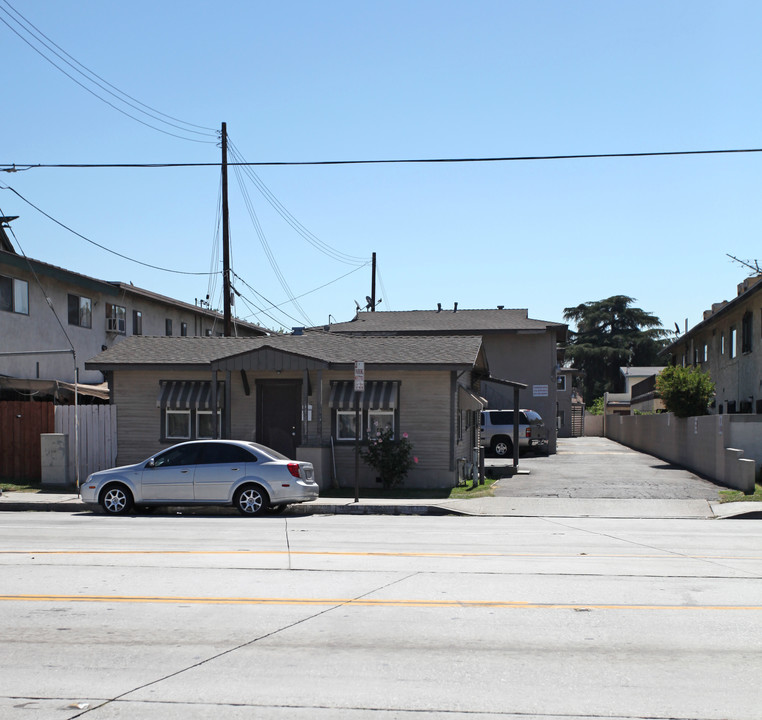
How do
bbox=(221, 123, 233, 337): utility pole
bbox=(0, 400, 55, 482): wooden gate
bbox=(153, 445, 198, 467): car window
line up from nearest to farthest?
bbox=(153, 445, 198, 467): car window, bbox=(0, 400, 55, 482): wooden gate, bbox=(221, 123, 233, 337): utility pole

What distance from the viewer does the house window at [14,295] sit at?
2728 centimetres

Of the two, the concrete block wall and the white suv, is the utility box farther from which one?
the white suv

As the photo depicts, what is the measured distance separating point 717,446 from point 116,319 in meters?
22.2

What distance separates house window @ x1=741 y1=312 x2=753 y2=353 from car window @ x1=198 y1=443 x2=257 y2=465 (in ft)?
67.1

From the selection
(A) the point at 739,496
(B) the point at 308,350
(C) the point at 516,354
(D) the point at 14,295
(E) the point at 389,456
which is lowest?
(A) the point at 739,496

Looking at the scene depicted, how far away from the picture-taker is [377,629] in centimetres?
772

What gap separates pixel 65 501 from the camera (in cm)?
1992

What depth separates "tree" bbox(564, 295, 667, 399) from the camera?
274 ft

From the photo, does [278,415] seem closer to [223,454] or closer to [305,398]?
[305,398]

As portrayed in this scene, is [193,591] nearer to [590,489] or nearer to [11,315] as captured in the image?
[590,489]

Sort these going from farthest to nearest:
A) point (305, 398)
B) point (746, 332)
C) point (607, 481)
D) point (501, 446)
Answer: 1. point (501, 446)
2. point (746, 332)
3. point (607, 481)
4. point (305, 398)

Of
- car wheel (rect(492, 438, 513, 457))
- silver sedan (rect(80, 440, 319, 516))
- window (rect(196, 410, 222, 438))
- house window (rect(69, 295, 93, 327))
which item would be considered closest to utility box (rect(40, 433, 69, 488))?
window (rect(196, 410, 222, 438))

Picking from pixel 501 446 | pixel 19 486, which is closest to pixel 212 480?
pixel 19 486

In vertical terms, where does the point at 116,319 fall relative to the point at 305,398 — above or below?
above
